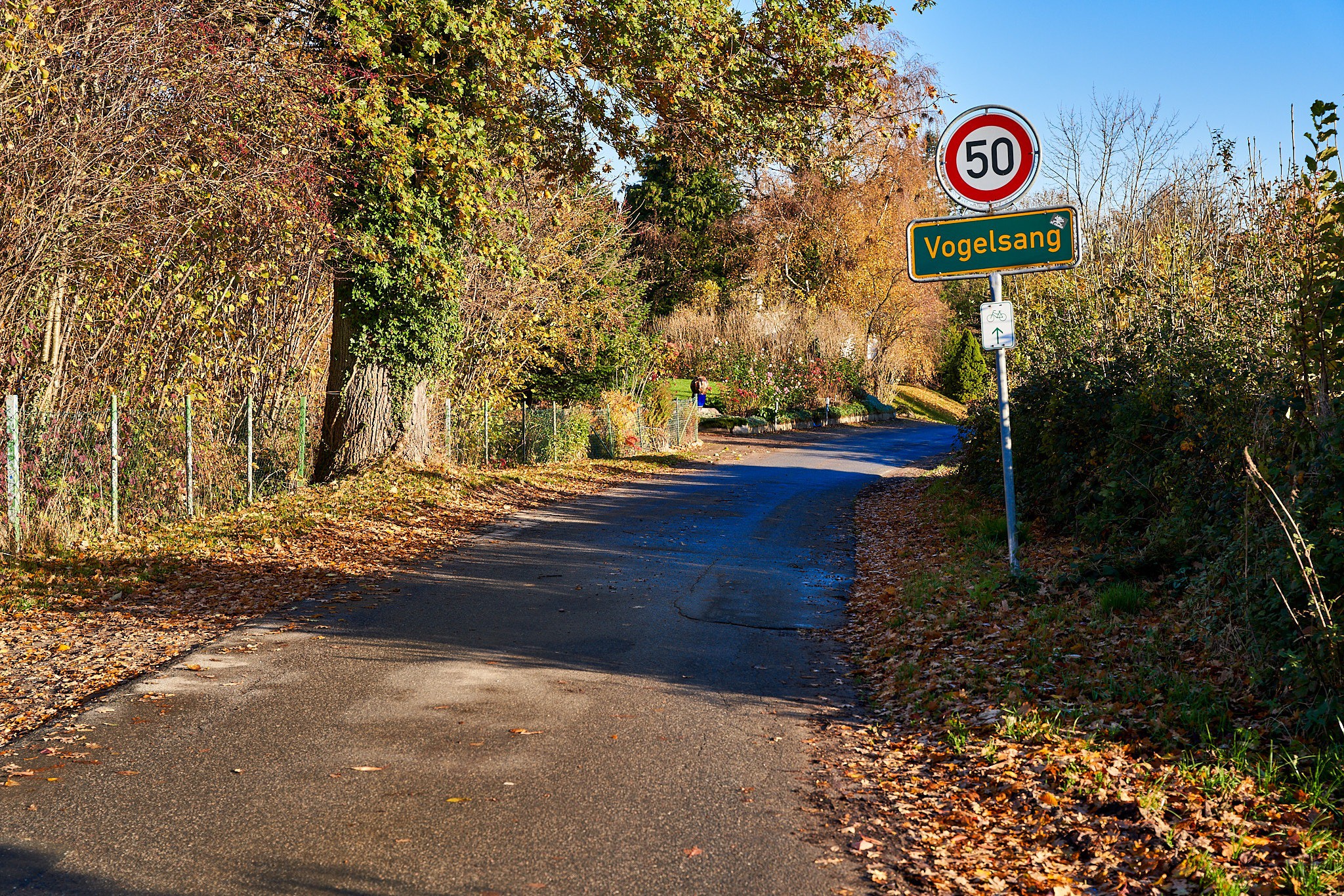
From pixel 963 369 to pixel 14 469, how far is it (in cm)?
5194

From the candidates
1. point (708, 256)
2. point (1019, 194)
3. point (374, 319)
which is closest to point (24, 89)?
point (374, 319)

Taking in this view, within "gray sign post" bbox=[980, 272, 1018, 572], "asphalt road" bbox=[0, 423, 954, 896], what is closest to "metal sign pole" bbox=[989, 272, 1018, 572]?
"gray sign post" bbox=[980, 272, 1018, 572]

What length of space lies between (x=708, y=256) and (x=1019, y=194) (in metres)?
39.8

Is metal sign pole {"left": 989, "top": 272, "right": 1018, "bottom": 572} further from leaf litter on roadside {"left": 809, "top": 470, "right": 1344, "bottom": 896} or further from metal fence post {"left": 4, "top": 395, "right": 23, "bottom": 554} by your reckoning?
metal fence post {"left": 4, "top": 395, "right": 23, "bottom": 554}

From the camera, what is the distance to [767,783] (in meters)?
5.02

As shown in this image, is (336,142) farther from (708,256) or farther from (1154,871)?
(708,256)

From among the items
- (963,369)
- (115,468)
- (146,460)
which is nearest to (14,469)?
(115,468)

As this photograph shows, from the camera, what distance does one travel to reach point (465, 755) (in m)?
5.29

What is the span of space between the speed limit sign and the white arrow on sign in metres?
0.89

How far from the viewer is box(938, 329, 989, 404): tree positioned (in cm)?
5697

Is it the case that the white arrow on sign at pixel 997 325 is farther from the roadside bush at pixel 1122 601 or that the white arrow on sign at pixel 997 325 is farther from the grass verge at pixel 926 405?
the grass verge at pixel 926 405

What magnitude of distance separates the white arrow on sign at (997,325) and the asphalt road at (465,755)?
2.57 m

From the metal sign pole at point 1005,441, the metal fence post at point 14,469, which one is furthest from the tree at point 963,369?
the metal fence post at point 14,469

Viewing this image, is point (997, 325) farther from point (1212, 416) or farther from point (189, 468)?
point (189, 468)
